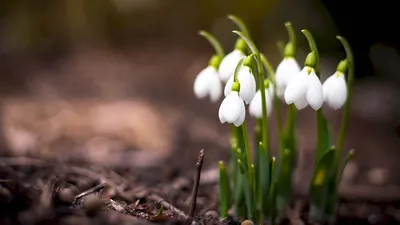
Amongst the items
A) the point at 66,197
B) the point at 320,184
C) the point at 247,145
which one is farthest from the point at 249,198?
the point at 66,197

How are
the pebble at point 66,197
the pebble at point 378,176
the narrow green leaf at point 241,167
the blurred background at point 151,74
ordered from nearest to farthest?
1. the pebble at point 66,197
2. the narrow green leaf at point 241,167
3. the pebble at point 378,176
4. the blurred background at point 151,74

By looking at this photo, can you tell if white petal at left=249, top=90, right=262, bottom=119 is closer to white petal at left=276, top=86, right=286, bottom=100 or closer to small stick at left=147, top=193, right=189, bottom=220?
white petal at left=276, top=86, right=286, bottom=100

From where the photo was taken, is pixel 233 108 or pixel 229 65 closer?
pixel 233 108

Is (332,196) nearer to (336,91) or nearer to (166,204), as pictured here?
(336,91)

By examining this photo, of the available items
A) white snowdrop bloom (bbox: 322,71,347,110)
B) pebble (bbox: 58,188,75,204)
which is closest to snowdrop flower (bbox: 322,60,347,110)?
white snowdrop bloom (bbox: 322,71,347,110)

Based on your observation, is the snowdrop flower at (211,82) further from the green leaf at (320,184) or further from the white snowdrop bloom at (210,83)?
the green leaf at (320,184)

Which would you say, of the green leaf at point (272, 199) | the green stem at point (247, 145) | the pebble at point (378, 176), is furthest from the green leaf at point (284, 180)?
the pebble at point (378, 176)

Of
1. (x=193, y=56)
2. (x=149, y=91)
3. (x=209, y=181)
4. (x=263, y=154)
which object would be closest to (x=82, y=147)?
(x=209, y=181)
